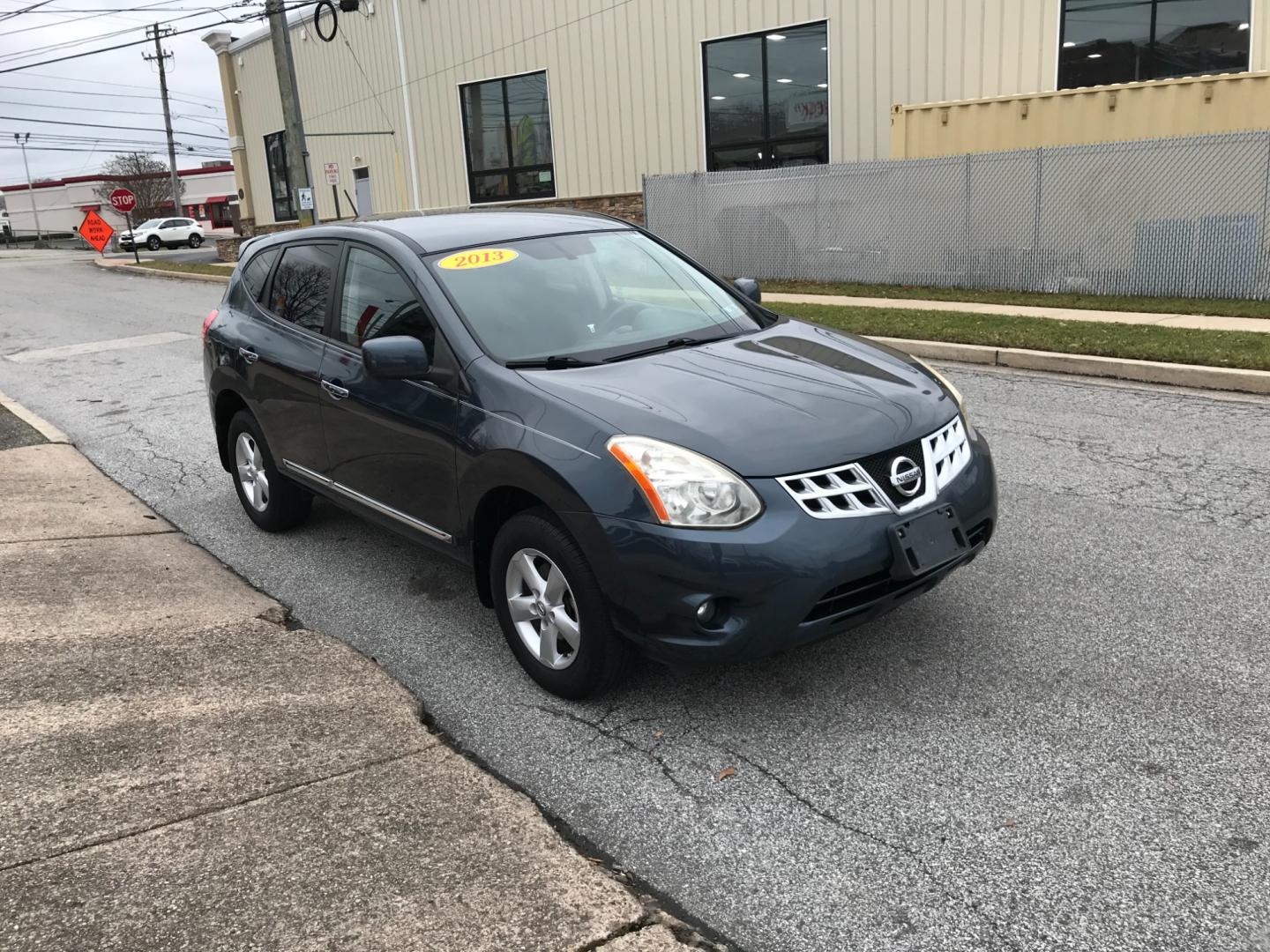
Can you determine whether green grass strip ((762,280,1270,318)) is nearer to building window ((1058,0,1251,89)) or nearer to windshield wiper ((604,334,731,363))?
building window ((1058,0,1251,89))

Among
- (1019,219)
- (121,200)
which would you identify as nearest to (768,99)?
(1019,219)

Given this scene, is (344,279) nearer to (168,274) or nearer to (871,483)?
(871,483)

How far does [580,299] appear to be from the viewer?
452 cm

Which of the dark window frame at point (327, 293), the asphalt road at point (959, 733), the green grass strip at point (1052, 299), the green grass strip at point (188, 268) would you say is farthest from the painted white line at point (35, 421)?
the green grass strip at point (188, 268)

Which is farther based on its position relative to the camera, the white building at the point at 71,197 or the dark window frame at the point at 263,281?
the white building at the point at 71,197

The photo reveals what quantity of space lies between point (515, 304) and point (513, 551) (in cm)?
111

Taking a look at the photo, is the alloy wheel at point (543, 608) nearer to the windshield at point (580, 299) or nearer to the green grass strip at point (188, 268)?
the windshield at point (580, 299)

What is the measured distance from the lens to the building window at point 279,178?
33.8 metres

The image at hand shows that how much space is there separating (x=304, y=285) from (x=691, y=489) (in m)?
2.80

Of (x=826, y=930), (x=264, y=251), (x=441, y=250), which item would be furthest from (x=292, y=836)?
(x=264, y=251)

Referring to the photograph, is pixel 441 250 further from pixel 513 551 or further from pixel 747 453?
pixel 747 453

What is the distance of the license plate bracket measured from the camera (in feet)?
11.1

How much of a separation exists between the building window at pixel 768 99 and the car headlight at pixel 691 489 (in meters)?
17.3

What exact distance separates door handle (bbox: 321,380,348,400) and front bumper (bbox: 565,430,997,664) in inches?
68.5
